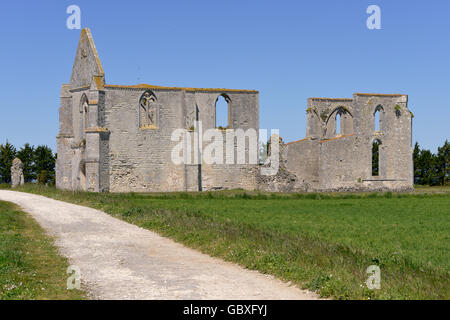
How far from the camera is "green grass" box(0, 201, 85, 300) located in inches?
286

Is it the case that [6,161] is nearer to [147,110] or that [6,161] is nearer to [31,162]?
[31,162]

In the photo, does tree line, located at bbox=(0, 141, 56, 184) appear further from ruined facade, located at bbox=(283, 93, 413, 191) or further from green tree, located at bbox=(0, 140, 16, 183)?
ruined facade, located at bbox=(283, 93, 413, 191)

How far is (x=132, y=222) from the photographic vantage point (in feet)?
51.1

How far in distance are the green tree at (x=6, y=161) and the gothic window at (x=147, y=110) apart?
2340cm

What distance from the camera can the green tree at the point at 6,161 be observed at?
5491 centimetres

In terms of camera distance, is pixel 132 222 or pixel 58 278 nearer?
pixel 58 278

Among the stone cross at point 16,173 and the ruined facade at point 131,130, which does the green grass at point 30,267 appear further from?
the stone cross at point 16,173

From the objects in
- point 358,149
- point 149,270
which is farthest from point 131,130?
point 149,270

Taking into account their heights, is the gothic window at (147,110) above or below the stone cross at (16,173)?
above

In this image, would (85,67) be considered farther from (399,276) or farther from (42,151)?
(399,276)

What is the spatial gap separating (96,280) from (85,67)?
29.9m

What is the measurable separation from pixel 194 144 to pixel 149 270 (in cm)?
2754

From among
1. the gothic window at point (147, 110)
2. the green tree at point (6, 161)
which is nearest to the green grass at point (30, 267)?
the gothic window at point (147, 110)
